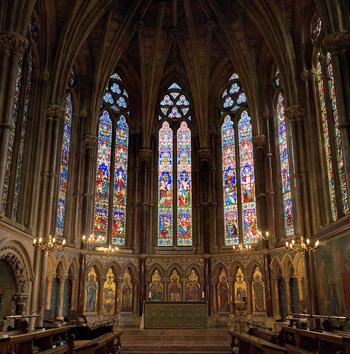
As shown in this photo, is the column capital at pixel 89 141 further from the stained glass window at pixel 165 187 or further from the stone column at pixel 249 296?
the stone column at pixel 249 296

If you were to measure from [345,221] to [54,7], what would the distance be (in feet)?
57.1

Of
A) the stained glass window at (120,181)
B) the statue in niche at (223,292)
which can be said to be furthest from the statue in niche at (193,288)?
the stained glass window at (120,181)

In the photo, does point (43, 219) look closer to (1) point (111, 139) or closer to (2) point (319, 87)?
(1) point (111, 139)

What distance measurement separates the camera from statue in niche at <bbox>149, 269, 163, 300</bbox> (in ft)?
84.6

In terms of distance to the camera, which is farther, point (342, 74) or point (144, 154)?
point (144, 154)

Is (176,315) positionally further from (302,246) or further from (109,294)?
(302,246)

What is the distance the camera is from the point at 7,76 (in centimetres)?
1641

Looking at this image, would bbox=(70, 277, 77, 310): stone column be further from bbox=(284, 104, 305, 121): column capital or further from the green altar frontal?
bbox=(284, 104, 305, 121): column capital

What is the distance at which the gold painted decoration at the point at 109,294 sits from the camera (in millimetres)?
24625

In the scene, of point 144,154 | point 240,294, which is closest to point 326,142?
point 240,294

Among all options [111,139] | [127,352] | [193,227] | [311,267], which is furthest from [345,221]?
[111,139]

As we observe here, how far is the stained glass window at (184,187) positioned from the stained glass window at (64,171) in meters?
7.48

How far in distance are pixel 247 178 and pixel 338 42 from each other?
11.5 metres

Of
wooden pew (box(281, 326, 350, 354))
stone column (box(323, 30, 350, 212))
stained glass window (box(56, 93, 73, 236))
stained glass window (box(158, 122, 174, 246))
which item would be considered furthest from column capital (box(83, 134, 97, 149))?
wooden pew (box(281, 326, 350, 354))
